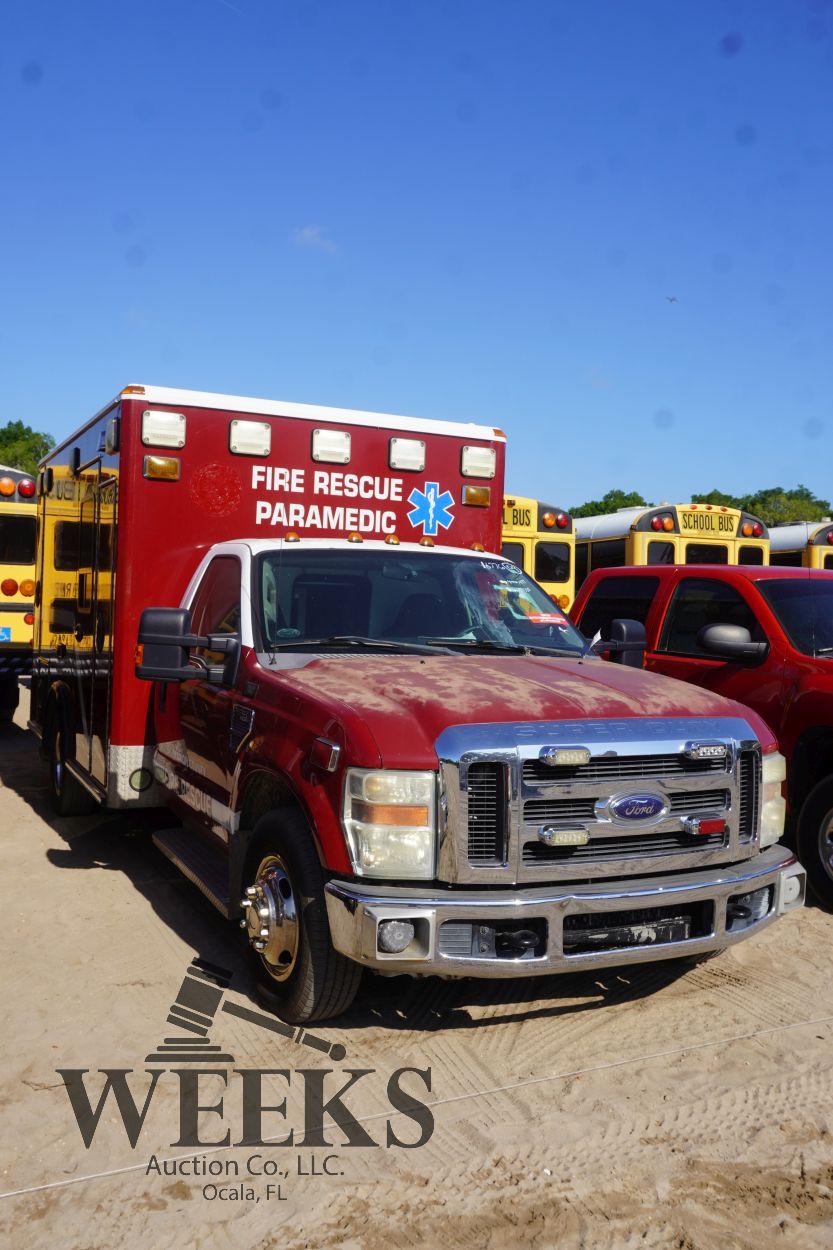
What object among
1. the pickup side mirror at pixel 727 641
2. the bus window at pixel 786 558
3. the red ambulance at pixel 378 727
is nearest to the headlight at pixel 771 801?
the red ambulance at pixel 378 727

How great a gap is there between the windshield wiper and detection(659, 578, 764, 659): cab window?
269 centimetres

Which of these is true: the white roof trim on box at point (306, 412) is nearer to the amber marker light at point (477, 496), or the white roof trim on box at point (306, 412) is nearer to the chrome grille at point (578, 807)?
the amber marker light at point (477, 496)

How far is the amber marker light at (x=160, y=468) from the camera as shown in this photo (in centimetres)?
643

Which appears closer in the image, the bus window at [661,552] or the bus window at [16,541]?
the bus window at [16,541]

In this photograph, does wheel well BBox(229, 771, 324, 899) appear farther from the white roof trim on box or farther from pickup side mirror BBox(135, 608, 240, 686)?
the white roof trim on box

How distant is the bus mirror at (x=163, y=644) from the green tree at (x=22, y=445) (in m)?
44.1

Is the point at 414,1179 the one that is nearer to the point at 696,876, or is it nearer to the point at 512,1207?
the point at 512,1207

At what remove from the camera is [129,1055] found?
426cm

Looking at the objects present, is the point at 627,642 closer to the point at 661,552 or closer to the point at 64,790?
the point at 64,790

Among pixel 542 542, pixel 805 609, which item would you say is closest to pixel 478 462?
pixel 805 609

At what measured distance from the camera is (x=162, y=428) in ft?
21.1

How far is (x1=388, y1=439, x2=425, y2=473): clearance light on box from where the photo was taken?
23.2 ft

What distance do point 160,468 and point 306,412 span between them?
0.98 m

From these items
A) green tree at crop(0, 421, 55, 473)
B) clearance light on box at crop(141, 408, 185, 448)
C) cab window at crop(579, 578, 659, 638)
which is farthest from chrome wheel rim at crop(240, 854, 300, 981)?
green tree at crop(0, 421, 55, 473)
